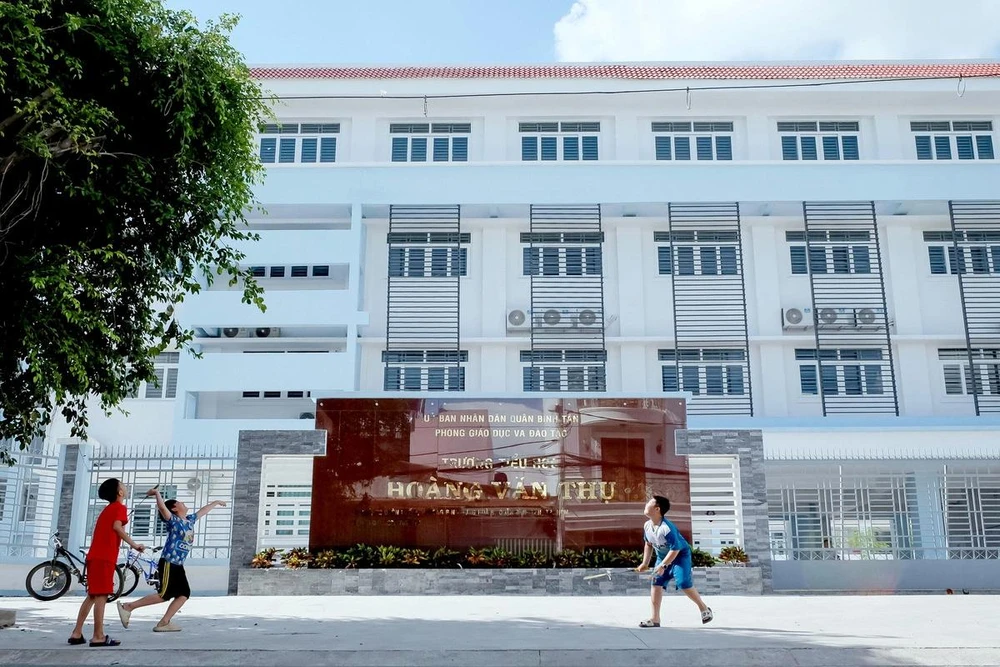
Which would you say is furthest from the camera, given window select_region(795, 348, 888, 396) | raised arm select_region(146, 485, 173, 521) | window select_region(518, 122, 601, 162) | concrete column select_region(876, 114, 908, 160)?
window select_region(518, 122, 601, 162)

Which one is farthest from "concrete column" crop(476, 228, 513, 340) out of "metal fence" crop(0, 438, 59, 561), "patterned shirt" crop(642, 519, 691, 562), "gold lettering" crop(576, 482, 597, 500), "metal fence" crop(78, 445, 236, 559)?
"patterned shirt" crop(642, 519, 691, 562)

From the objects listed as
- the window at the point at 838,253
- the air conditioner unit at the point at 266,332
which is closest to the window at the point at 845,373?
the window at the point at 838,253

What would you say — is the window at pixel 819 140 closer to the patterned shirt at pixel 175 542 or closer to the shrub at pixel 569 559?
the shrub at pixel 569 559

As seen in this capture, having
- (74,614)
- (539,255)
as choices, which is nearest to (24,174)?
(74,614)

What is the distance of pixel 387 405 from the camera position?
41.9 feet

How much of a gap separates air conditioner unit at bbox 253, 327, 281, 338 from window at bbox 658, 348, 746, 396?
9147mm

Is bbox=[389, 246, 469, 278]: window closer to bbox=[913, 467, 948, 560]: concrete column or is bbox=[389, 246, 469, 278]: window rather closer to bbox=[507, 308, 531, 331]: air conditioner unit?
bbox=[507, 308, 531, 331]: air conditioner unit

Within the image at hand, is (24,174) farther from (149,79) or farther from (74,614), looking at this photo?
(74,614)

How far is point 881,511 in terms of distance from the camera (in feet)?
45.2

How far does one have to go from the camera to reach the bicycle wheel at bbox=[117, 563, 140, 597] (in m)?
11.8

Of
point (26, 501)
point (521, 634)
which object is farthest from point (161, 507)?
point (26, 501)

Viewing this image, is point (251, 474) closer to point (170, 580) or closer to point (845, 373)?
point (170, 580)

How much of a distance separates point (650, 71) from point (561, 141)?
10.6ft

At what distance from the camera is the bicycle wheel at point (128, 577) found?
38.8 feet
